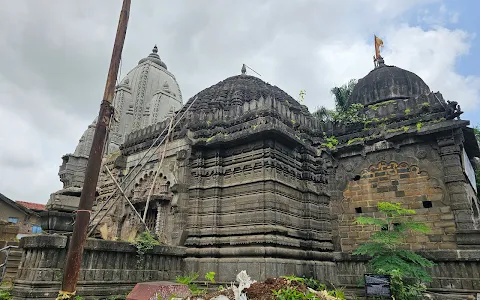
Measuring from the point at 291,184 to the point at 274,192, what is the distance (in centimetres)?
113

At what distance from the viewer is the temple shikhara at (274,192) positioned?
8805mm

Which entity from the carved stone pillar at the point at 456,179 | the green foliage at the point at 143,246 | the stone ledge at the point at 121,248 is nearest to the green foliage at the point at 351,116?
the carved stone pillar at the point at 456,179

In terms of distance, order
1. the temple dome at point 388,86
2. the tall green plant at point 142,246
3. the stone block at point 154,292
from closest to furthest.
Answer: the stone block at point 154,292
the tall green plant at point 142,246
the temple dome at point 388,86

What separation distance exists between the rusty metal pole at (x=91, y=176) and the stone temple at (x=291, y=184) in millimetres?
2679

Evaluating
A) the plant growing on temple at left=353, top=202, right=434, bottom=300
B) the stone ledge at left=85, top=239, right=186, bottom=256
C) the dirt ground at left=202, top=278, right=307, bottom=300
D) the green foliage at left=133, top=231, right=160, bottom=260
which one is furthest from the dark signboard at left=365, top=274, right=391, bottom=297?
the green foliage at left=133, top=231, right=160, bottom=260

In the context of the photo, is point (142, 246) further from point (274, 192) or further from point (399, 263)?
point (399, 263)

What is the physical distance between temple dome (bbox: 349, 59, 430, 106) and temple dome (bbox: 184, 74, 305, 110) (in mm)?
3759

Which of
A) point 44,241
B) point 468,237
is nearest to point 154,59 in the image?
point 44,241

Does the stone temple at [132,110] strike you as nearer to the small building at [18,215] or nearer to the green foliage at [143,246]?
the small building at [18,215]

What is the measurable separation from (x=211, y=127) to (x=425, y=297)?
802 cm

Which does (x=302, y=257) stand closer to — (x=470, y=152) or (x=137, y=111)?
(x=470, y=152)

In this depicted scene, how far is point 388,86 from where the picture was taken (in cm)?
1570

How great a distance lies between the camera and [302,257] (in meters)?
10.1

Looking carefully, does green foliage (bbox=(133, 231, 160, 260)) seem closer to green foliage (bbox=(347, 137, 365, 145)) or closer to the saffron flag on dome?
green foliage (bbox=(347, 137, 365, 145))
